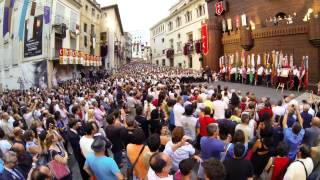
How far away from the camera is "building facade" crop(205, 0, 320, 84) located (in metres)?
21.2

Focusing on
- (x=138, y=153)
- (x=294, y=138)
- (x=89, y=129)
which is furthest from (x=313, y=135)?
(x=89, y=129)

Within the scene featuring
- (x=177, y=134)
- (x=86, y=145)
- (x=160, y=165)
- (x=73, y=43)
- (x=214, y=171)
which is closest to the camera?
(x=214, y=171)

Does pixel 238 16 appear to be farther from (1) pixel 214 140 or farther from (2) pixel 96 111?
(1) pixel 214 140

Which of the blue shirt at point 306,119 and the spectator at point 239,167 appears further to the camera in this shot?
the blue shirt at point 306,119

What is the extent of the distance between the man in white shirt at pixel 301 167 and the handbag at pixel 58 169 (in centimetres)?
321

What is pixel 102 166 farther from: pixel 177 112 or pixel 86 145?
pixel 177 112

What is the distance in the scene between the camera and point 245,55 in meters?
28.1

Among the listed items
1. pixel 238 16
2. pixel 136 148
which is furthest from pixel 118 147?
pixel 238 16

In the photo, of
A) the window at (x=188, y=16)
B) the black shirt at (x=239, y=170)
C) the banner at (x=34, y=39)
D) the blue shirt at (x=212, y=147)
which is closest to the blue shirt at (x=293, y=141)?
the blue shirt at (x=212, y=147)

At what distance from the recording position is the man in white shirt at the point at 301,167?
5.25m

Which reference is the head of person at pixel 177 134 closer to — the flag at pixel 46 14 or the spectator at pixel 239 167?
the spectator at pixel 239 167

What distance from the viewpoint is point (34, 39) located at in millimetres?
27453

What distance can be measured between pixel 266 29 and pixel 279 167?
68.0 feet

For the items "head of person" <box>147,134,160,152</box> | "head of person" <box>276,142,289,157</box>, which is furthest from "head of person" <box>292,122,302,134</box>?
"head of person" <box>147,134,160,152</box>
